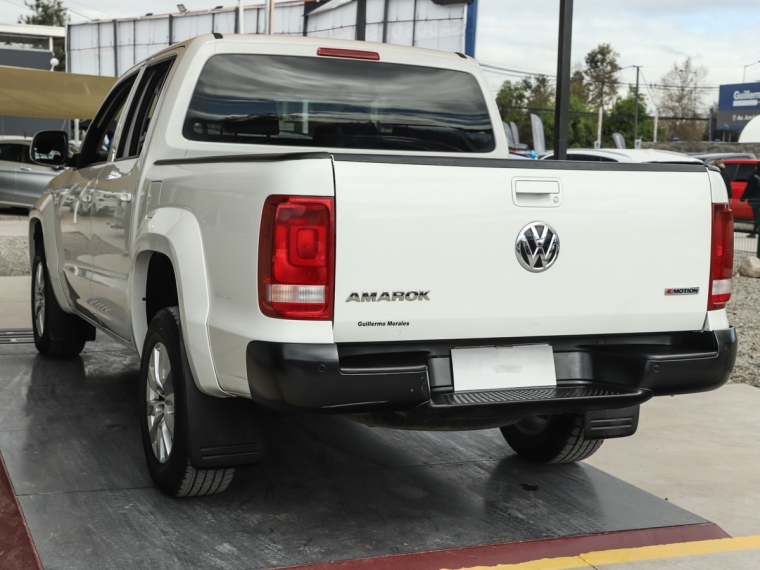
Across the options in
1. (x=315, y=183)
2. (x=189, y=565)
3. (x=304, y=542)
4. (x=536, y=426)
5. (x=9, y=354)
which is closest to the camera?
(x=315, y=183)

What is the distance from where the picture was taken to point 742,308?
11273 mm

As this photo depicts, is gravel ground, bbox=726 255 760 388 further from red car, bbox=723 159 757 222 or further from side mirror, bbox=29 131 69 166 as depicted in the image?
red car, bbox=723 159 757 222

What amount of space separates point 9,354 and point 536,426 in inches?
172

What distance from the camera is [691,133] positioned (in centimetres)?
10531

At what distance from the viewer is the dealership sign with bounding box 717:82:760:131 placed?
290ft

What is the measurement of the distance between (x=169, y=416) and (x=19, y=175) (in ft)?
58.2

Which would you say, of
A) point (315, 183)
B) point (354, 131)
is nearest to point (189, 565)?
point (315, 183)

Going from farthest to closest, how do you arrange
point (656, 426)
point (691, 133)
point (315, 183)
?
point (691, 133)
point (656, 426)
point (315, 183)

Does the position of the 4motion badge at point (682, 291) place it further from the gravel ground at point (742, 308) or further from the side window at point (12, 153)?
the side window at point (12, 153)

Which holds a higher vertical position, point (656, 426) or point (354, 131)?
point (354, 131)

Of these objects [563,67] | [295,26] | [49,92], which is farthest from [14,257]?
[295,26]

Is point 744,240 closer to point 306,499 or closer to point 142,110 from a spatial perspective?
point 142,110

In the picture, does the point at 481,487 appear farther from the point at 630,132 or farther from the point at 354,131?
the point at 630,132

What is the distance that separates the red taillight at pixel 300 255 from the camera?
331 centimetres
